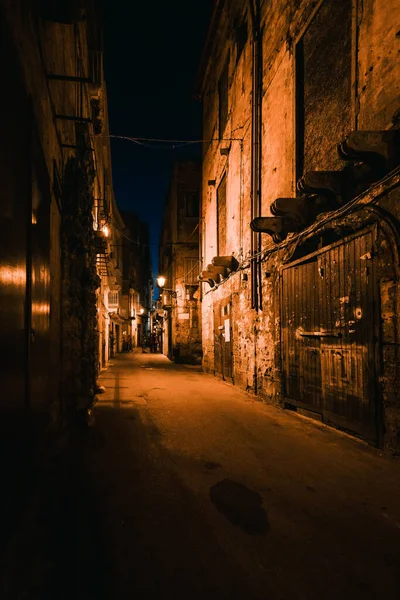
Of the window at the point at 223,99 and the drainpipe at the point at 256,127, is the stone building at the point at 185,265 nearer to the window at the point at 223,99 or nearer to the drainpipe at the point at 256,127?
the window at the point at 223,99

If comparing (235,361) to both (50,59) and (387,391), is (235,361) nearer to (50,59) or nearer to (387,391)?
(387,391)

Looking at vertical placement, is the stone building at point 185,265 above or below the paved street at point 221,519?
above

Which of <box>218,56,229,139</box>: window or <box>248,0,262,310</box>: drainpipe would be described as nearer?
<box>248,0,262,310</box>: drainpipe

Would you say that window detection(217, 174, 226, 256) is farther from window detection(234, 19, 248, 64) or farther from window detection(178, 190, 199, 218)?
window detection(178, 190, 199, 218)

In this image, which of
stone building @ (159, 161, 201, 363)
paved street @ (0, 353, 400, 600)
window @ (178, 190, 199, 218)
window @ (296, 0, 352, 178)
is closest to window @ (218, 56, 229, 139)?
window @ (296, 0, 352, 178)

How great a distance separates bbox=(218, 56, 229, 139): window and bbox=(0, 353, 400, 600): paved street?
12649 mm

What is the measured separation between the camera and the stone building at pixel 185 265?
24.8m

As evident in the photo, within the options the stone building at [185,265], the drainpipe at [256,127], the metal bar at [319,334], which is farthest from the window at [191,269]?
the metal bar at [319,334]

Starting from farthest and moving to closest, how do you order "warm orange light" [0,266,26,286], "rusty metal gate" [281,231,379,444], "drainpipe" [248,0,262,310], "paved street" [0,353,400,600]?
"drainpipe" [248,0,262,310], "rusty metal gate" [281,231,379,444], "warm orange light" [0,266,26,286], "paved street" [0,353,400,600]

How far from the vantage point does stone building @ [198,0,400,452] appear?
5137mm

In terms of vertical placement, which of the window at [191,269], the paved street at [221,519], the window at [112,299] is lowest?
the paved street at [221,519]

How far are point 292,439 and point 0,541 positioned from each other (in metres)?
4.27

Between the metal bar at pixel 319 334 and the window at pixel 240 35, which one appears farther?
the window at pixel 240 35

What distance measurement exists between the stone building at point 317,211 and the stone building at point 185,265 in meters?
11.6
